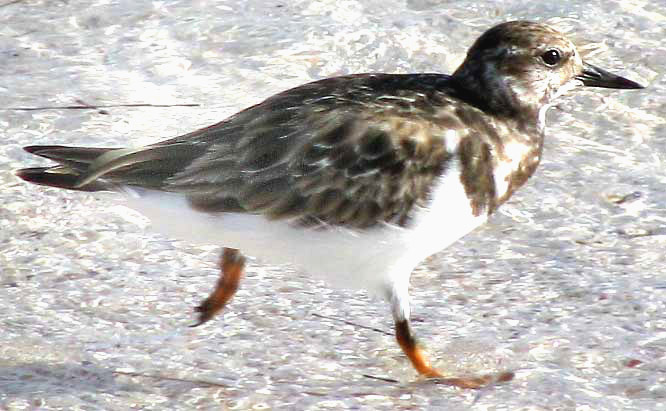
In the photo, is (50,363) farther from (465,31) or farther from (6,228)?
(465,31)

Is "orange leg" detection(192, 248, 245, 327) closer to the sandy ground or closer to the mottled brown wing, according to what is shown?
the sandy ground

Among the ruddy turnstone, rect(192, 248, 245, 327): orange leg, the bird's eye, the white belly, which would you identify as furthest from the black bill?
rect(192, 248, 245, 327): orange leg

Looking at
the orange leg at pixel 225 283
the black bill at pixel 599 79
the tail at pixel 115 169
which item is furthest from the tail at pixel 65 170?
the black bill at pixel 599 79

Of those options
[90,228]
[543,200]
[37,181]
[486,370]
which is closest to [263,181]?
[37,181]

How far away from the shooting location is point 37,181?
172 inches

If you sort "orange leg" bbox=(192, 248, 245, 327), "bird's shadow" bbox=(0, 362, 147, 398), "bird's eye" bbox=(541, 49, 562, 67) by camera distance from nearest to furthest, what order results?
"bird's shadow" bbox=(0, 362, 147, 398) < "bird's eye" bbox=(541, 49, 562, 67) < "orange leg" bbox=(192, 248, 245, 327)

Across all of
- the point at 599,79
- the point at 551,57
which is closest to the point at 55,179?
the point at 551,57

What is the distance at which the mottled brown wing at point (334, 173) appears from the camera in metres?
4.29

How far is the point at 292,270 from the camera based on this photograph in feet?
17.3

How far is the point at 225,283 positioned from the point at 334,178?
675 mm

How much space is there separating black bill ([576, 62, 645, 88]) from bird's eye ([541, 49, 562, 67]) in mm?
161

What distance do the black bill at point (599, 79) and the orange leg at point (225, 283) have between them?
1.29 m

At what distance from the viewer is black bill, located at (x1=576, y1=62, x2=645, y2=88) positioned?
4.82 metres

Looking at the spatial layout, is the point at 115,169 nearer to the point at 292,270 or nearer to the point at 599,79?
the point at 292,270
